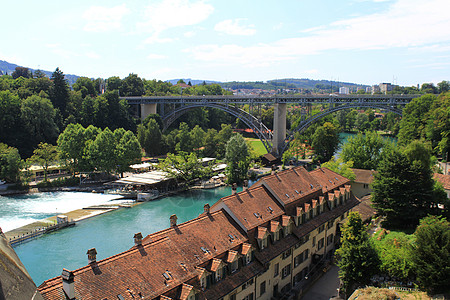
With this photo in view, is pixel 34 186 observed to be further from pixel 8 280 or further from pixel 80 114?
pixel 8 280

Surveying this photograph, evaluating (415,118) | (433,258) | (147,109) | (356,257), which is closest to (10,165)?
(147,109)

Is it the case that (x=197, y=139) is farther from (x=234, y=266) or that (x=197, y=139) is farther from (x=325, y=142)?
(x=234, y=266)

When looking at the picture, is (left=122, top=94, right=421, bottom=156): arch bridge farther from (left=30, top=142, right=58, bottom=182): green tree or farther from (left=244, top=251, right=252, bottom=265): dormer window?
(left=244, top=251, right=252, bottom=265): dormer window

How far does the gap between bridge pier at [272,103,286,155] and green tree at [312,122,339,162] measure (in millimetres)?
6060

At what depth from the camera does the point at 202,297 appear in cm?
1530

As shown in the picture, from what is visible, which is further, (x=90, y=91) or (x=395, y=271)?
(x=90, y=91)

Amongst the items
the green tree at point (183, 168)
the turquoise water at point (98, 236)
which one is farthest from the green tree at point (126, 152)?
the turquoise water at point (98, 236)

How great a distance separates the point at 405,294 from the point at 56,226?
29128 millimetres

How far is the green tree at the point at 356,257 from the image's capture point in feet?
67.0

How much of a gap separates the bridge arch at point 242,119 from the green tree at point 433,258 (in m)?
49.7

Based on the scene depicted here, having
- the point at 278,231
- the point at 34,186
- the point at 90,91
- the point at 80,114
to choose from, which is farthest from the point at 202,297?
the point at 90,91

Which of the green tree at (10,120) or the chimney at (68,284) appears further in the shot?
the green tree at (10,120)

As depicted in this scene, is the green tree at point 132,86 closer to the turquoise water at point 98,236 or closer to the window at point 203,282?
the turquoise water at point 98,236

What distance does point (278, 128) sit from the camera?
6800 centimetres
